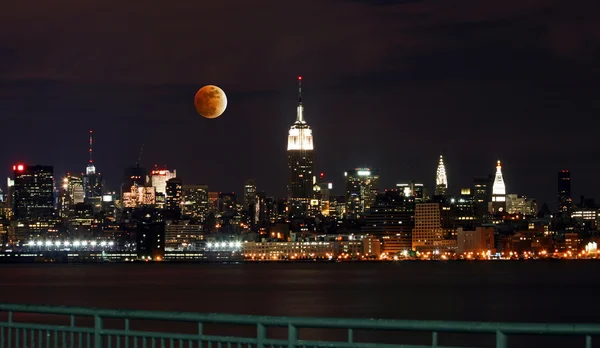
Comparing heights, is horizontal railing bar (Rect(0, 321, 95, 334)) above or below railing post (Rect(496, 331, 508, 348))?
below

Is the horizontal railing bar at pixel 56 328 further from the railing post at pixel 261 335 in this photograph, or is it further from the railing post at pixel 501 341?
the railing post at pixel 501 341

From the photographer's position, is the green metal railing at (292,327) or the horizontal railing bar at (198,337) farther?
the horizontal railing bar at (198,337)

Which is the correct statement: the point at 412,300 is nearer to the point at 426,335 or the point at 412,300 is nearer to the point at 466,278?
the point at 426,335

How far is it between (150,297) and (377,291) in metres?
24.6

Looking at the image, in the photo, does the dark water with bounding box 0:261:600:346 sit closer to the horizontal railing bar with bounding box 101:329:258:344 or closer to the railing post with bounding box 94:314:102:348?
the railing post with bounding box 94:314:102:348

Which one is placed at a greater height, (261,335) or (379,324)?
(379,324)

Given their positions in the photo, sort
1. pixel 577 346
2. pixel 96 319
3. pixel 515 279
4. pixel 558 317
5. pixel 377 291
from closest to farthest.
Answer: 1. pixel 96 319
2. pixel 577 346
3. pixel 558 317
4. pixel 377 291
5. pixel 515 279

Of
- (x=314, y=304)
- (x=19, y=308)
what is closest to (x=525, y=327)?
(x=19, y=308)

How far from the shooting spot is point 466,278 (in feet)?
451

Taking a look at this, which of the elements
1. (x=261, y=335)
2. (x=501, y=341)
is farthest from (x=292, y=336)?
(x=501, y=341)

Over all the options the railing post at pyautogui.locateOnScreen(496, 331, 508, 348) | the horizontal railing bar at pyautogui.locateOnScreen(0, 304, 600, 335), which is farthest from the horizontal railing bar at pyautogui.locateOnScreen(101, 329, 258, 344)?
the railing post at pyautogui.locateOnScreen(496, 331, 508, 348)

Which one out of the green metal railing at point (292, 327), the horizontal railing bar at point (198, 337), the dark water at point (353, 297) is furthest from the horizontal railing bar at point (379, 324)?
the dark water at point (353, 297)

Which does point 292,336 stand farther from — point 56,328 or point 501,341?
point 56,328

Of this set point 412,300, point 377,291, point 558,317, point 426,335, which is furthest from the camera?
point 377,291
